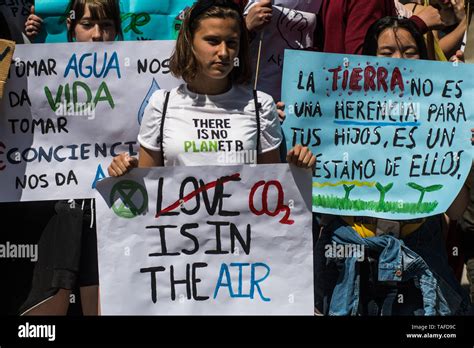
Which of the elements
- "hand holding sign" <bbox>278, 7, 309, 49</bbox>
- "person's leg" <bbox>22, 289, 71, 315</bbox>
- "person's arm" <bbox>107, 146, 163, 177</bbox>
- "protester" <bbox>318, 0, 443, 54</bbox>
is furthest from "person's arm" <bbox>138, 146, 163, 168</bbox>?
"protester" <bbox>318, 0, 443, 54</bbox>

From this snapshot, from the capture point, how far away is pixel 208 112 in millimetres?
6887

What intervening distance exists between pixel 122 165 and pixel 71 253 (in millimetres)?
667

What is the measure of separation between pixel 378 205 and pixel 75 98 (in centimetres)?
176

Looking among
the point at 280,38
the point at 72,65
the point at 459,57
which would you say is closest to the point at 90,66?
the point at 72,65

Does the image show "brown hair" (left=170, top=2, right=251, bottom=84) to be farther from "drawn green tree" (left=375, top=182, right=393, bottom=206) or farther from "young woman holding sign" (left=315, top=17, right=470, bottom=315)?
"drawn green tree" (left=375, top=182, right=393, bottom=206)

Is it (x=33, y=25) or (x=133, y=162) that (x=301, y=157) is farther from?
(x=33, y=25)

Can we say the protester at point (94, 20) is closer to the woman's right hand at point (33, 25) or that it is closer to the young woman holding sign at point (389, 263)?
the woman's right hand at point (33, 25)

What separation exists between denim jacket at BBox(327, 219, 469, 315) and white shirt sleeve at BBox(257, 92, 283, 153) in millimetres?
678

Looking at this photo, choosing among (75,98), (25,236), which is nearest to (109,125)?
(75,98)

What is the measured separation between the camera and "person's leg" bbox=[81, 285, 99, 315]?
7246mm

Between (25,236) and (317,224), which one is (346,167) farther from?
(25,236)

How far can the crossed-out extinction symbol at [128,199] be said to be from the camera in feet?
22.5

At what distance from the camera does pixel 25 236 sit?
741 cm

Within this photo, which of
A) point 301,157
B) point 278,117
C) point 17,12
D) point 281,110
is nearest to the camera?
point 301,157
